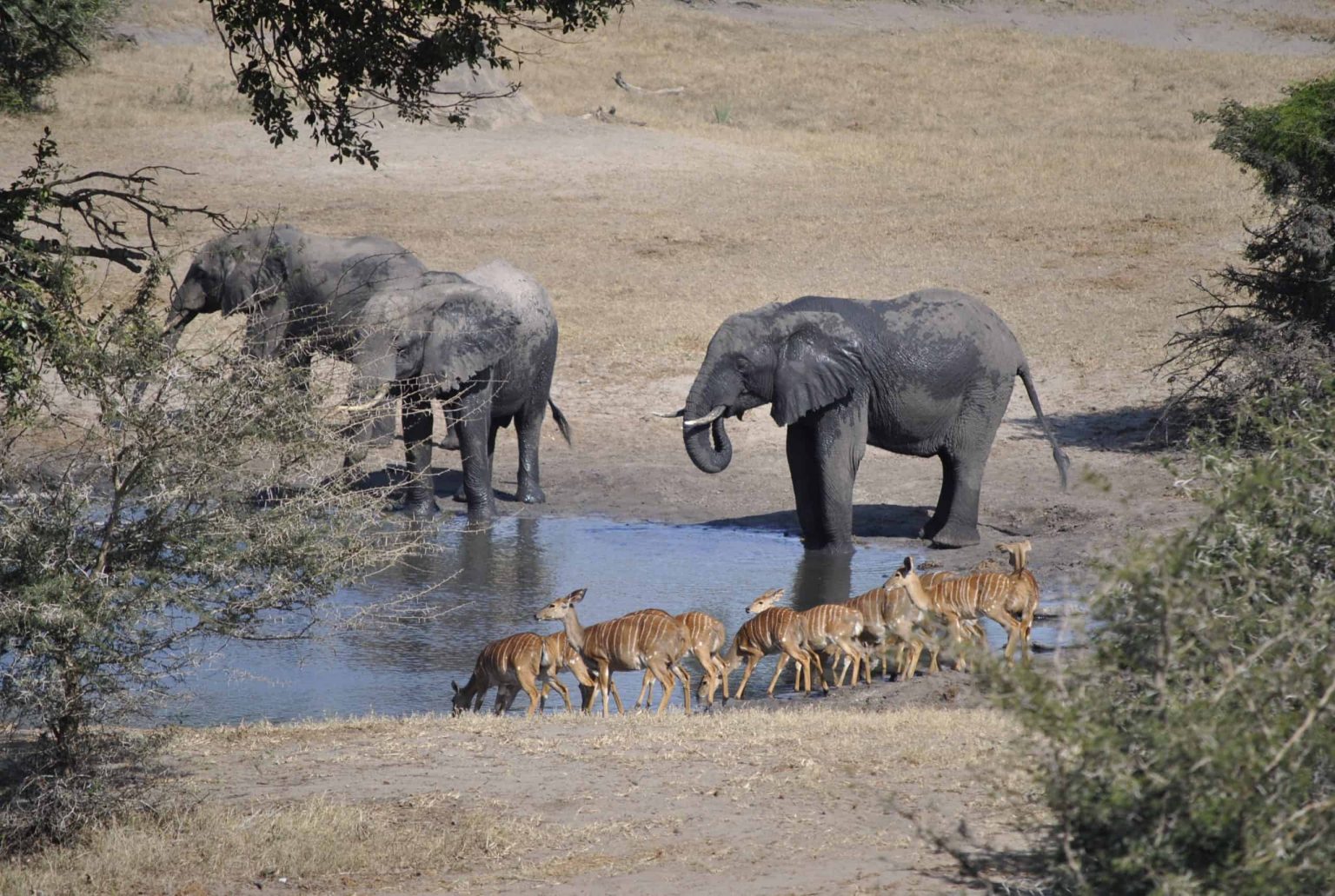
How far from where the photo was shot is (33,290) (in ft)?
29.0

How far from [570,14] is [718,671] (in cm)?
487

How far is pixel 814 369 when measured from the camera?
57.1 ft

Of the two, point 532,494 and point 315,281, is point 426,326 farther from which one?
point 532,494

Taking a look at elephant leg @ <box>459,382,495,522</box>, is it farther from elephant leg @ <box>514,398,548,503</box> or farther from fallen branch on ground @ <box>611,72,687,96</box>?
fallen branch on ground @ <box>611,72,687,96</box>

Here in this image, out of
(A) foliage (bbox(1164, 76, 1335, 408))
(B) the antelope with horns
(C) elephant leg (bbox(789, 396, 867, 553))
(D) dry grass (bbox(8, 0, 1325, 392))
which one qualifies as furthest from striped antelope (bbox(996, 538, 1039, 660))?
(D) dry grass (bbox(8, 0, 1325, 392))

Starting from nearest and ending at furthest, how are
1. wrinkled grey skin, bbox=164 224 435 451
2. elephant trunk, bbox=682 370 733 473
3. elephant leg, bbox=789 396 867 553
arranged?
elephant leg, bbox=789 396 867 553 → elephant trunk, bbox=682 370 733 473 → wrinkled grey skin, bbox=164 224 435 451

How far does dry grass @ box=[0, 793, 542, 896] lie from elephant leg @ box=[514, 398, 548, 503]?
1181cm

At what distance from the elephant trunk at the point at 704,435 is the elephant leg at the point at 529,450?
300 centimetres

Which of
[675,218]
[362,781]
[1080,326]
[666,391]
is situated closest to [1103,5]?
[675,218]

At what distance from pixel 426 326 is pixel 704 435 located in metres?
3.96

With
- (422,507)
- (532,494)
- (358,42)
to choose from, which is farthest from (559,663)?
(532,494)

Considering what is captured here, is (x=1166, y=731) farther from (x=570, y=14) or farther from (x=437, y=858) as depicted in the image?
(x=570, y=14)

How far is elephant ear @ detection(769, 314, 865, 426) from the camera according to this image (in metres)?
17.3

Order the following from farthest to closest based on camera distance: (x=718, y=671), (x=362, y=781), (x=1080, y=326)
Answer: (x=1080, y=326) → (x=718, y=671) → (x=362, y=781)
